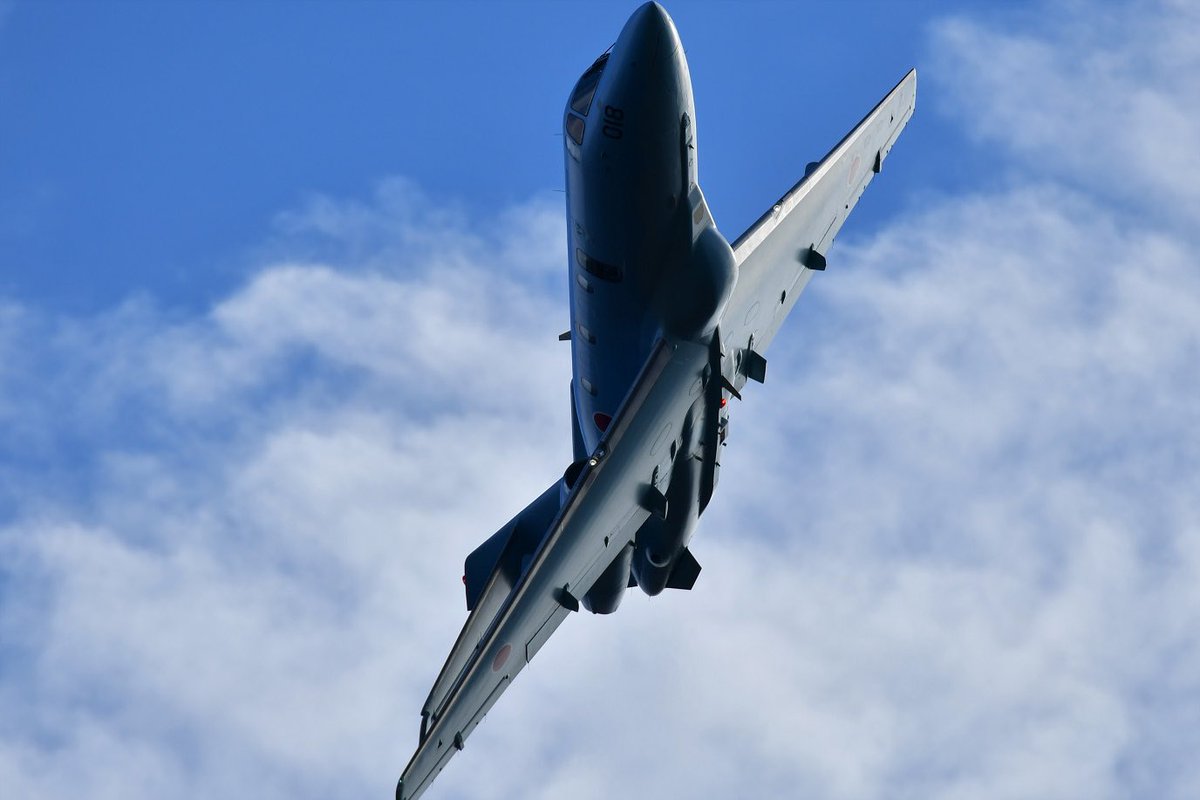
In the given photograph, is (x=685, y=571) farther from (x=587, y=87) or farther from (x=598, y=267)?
(x=587, y=87)

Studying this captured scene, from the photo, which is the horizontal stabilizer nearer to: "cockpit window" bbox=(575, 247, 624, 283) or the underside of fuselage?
the underside of fuselage

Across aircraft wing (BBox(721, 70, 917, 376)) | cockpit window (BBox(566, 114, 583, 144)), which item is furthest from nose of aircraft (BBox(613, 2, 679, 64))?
aircraft wing (BBox(721, 70, 917, 376))

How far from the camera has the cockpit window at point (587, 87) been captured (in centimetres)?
3491

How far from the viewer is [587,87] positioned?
35125mm

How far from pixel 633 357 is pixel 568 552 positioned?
570 cm

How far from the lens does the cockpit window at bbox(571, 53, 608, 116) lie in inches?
1374

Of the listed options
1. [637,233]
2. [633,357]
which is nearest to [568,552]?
[633,357]

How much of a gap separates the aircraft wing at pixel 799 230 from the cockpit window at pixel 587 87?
274 inches

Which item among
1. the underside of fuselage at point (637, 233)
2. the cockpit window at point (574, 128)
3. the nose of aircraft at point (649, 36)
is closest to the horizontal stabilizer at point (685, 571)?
the underside of fuselage at point (637, 233)

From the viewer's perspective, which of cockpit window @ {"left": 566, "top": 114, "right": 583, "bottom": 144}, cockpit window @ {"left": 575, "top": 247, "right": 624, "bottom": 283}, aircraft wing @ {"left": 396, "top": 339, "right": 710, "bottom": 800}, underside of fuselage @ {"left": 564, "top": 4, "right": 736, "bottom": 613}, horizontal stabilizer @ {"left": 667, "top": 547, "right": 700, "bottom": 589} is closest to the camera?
underside of fuselage @ {"left": 564, "top": 4, "right": 736, "bottom": 613}

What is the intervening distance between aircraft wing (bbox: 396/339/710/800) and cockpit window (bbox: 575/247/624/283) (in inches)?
91.1

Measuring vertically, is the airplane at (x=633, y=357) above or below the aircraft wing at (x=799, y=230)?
below

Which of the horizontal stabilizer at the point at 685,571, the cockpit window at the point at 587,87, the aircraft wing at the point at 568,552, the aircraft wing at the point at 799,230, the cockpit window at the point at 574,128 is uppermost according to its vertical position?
the aircraft wing at the point at 799,230

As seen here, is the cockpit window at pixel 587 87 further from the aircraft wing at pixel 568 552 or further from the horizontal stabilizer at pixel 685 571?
the horizontal stabilizer at pixel 685 571
